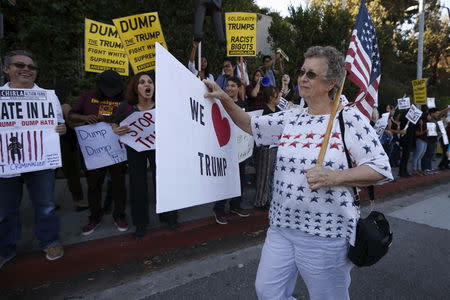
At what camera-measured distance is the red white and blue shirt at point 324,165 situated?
5.62 ft

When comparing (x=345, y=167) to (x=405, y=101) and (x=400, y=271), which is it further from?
(x=405, y=101)

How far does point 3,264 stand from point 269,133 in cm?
275

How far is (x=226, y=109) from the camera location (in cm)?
231

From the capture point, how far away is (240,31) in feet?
20.4

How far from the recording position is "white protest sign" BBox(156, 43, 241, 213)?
60.7 inches

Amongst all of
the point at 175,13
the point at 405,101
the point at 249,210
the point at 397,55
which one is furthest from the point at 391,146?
the point at 397,55

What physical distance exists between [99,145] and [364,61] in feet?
9.80

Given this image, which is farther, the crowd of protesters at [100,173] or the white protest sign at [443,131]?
the white protest sign at [443,131]

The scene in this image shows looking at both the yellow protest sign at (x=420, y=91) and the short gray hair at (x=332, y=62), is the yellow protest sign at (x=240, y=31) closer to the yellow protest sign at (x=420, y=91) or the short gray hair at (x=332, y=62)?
the short gray hair at (x=332, y=62)

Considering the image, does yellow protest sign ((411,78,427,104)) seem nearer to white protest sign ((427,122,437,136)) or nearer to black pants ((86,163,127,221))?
white protest sign ((427,122,437,136))

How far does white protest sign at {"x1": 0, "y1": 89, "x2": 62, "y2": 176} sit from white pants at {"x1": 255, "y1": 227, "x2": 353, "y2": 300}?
2283 millimetres

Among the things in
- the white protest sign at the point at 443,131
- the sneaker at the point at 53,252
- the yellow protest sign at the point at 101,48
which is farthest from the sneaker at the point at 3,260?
the white protest sign at the point at 443,131

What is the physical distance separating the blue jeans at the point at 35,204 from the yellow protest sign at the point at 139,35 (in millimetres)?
2201

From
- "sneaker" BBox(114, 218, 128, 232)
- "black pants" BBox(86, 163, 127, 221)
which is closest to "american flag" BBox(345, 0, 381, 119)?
"black pants" BBox(86, 163, 127, 221)
